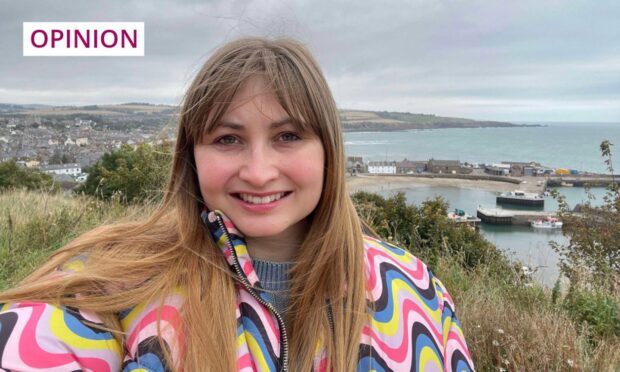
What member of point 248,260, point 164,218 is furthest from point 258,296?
point 164,218

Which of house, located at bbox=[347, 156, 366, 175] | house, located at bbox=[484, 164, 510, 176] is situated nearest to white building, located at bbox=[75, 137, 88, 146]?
house, located at bbox=[347, 156, 366, 175]

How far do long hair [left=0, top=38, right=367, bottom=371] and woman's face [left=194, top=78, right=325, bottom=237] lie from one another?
0.11 feet

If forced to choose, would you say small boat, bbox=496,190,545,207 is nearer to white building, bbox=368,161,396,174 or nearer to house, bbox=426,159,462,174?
white building, bbox=368,161,396,174

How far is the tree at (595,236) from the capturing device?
5.21m

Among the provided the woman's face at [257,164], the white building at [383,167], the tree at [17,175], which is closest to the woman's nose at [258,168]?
the woman's face at [257,164]

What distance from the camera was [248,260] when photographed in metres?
1.34

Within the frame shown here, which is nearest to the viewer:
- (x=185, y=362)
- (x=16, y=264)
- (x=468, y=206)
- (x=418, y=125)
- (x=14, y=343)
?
(x=14, y=343)

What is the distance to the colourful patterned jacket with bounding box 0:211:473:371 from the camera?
1.03m

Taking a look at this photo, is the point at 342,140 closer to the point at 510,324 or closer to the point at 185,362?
the point at 185,362

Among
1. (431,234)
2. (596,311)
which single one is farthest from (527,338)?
(431,234)

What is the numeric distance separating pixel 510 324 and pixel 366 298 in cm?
178

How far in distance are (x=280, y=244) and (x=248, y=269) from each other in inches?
9.2

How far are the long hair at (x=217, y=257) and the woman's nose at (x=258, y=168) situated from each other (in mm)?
129

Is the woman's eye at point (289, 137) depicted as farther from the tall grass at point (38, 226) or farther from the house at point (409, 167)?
the house at point (409, 167)
